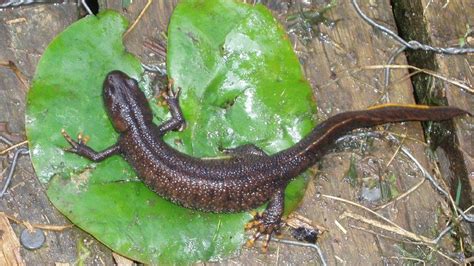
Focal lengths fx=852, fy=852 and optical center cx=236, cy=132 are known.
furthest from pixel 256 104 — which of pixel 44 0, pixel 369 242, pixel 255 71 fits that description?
pixel 44 0

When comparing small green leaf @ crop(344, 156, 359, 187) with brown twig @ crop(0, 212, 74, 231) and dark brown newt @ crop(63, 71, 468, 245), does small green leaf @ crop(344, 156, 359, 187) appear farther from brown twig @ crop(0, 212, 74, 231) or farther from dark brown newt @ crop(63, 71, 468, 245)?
brown twig @ crop(0, 212, 74, 231)

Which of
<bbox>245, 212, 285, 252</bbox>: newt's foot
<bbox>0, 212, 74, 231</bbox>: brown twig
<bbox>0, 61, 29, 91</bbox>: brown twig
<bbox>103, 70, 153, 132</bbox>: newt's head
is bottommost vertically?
<bbox>245, 212, 285, 252</bbox>: newt's foot

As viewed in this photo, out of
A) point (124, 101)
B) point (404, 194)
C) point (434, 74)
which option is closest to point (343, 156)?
point (404, 194)

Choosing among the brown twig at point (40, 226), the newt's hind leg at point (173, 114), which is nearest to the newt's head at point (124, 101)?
the newt's hind leg at point (173, 114)

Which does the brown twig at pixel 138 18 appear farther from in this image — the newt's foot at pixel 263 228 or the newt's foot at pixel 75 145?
the newt's foot at pixel 263 228

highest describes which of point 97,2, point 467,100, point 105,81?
point 97,2

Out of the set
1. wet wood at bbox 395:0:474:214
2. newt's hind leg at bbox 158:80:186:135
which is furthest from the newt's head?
wet wood at bbox 395:0:474:214

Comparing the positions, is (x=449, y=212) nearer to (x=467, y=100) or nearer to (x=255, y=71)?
(x=467, y=100)
